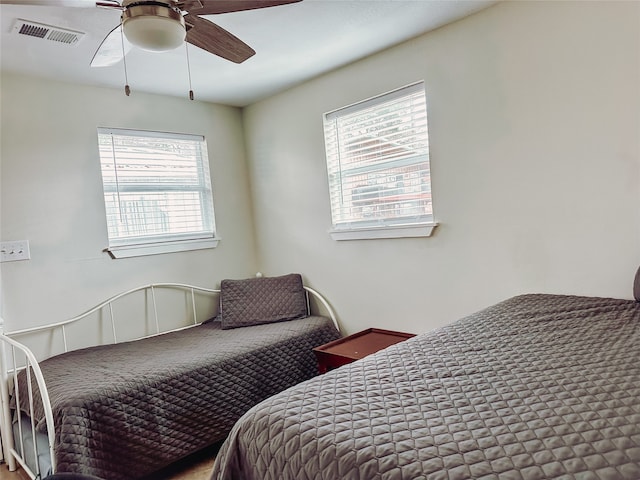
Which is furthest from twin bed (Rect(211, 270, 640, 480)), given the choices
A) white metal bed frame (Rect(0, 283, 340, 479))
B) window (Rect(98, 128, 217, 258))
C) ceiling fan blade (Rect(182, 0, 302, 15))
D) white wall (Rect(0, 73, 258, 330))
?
window (Rect(98, 128, 217, 258))

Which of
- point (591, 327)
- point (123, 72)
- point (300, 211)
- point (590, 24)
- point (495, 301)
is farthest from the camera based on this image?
point (300, 211)

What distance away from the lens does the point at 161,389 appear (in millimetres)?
2051

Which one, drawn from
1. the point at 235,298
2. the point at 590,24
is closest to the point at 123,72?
the point at 235,298

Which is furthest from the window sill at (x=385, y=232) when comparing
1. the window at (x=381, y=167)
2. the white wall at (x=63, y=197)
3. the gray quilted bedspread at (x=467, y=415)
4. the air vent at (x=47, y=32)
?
the air vent at (x=47, y=32)

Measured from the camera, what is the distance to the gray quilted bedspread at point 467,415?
2.68 feet

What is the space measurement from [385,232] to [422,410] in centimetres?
168

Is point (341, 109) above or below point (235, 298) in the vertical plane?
above

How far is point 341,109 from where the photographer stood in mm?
2846

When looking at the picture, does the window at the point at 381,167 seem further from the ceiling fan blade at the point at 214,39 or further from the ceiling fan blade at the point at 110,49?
the ceiling fan blade at the point at 110,49

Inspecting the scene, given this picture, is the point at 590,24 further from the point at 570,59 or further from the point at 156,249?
the point at 156,249

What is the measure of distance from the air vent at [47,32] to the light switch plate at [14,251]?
1.12m

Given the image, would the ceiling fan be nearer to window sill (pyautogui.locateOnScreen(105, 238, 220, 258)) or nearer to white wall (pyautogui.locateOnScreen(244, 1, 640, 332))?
white wall (pyautogui.locateOnScreen(244, 1, 640, 332))

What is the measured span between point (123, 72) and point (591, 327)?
2708mm

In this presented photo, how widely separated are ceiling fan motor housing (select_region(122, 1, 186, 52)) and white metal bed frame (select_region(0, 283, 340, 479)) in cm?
142
